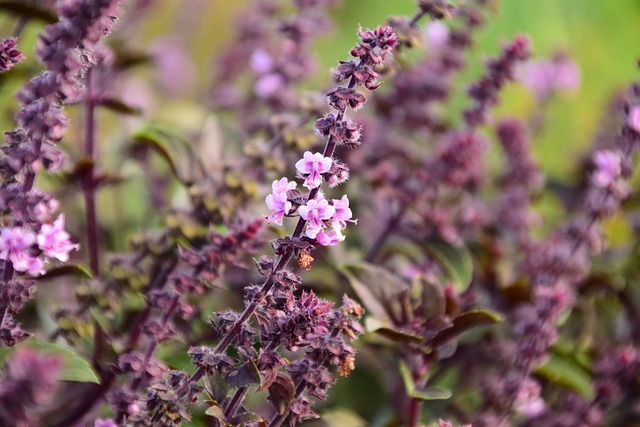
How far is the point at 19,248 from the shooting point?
0.61m

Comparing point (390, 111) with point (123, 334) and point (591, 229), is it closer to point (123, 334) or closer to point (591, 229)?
point (591, 229)

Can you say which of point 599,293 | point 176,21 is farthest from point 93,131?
point 176,21

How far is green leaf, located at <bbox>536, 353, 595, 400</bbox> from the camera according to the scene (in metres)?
1.02

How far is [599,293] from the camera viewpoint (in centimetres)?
142

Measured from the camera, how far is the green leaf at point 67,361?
629 mm

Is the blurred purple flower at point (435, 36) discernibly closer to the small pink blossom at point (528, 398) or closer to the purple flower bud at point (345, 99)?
the small pink blossom at point (528, 398)

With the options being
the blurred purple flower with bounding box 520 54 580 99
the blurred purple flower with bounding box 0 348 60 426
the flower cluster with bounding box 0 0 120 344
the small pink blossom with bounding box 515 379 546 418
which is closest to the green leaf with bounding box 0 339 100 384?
the flower cluster with bounding box 0 0 120 344

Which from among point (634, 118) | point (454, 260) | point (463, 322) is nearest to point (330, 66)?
point (454, 260)

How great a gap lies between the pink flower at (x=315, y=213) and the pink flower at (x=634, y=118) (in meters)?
0.53

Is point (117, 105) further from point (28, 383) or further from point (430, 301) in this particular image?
point (28, 383)

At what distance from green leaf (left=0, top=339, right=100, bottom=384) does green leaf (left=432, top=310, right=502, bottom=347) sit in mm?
368

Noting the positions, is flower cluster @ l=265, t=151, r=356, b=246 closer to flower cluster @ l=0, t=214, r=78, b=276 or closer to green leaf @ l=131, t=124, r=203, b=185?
flower cluster @ l=0, t=214, r=78, b=276

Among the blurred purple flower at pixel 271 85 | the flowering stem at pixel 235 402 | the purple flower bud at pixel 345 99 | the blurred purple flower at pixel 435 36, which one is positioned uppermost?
the blurred purple flower at pixel 435 36

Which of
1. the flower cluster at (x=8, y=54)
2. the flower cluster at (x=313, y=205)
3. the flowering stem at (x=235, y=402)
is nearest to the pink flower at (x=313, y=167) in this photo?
the flower cluster at (x=313, y=205)
